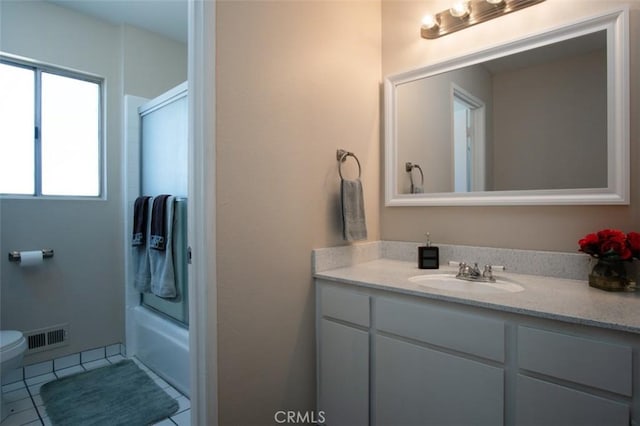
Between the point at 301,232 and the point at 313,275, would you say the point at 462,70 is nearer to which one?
the point at 301,232

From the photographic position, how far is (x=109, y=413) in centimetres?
177

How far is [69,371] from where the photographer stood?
Answer: 2236 millimetres

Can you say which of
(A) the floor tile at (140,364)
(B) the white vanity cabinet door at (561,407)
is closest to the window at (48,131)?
(A) the floor tile at (140,364)

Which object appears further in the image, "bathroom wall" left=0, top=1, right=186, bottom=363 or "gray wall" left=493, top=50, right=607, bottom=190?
"bathroom wall" left=0, top=1, right=186, bottom=363

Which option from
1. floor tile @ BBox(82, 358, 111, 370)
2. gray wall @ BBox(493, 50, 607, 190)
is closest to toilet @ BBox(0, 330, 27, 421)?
floor tile @ BBox(82, 358, 111, 370)

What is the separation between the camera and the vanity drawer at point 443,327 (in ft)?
3.45

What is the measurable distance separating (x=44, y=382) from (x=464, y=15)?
3.30 metres

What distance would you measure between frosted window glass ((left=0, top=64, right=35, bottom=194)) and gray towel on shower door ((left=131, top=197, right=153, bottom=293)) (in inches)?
31.0

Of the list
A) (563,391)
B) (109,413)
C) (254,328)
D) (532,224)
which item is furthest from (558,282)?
(109,413)

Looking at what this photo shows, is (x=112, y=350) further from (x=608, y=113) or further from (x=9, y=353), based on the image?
(x=608, y=113)

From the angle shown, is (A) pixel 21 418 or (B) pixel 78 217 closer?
(A) pixel 21 418

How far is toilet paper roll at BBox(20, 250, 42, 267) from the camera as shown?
6.86 ft

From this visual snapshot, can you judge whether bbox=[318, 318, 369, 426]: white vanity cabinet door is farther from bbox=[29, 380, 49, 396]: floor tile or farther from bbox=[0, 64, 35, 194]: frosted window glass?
bbox=[0, 64, 35, 194]: frosted window glass

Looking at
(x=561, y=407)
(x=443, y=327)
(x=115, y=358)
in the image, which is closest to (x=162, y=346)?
(x=115, y=358)
